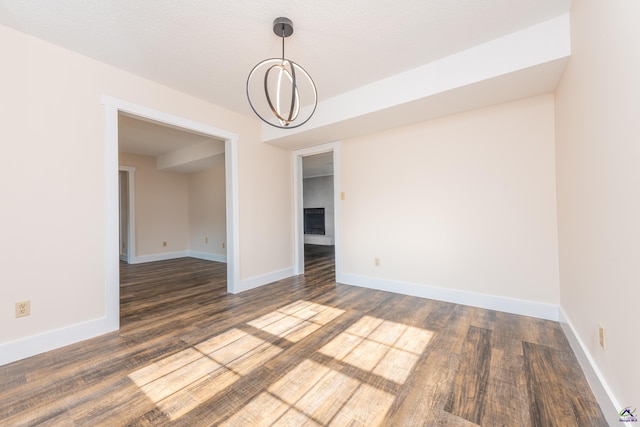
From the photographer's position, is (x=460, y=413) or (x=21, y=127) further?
(x=21, y=127)

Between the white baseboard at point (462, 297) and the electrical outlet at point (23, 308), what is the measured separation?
3185 millimetres

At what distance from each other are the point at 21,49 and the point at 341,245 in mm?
3648

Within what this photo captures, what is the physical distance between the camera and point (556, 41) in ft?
6.07

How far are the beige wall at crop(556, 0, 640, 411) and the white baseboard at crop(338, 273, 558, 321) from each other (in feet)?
1.56

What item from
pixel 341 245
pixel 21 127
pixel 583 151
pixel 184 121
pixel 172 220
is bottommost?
pixel 341 245

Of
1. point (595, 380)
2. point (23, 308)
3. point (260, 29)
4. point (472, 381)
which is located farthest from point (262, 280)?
point (595, 380)

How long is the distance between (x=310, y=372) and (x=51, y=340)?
6.77 feet

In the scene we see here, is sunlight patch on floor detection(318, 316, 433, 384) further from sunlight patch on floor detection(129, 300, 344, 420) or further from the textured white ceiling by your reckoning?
the textured white ceiling

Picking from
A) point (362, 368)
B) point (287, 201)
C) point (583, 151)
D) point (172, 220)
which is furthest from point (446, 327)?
point (172, 220)

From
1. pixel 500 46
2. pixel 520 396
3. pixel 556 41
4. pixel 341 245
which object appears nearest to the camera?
pixel 520 396

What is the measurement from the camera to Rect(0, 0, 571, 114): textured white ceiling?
172 cm

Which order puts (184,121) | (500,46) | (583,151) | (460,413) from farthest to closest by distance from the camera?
(184,121)
(500,46)
(583,151)
(460,413)

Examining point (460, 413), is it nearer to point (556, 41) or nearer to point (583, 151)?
point (583, 151)

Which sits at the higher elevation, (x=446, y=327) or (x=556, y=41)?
(x=556, y=41)
